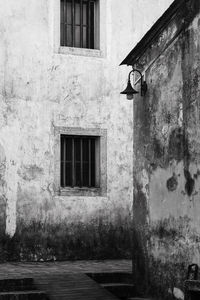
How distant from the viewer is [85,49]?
1556cm

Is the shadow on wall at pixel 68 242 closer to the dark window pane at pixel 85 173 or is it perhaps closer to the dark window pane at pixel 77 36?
the dark window pane at pixel 85 173

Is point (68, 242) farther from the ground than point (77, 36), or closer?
closer

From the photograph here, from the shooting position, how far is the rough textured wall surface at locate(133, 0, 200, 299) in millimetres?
8805

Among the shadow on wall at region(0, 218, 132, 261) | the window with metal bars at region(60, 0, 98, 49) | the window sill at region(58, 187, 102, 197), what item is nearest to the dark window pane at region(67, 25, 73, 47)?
the window with metal bars at region(60, 0, 98, 49)

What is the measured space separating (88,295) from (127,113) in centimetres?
666

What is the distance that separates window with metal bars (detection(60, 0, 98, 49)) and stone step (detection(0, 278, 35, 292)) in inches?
264

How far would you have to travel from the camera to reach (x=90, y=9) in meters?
15.9

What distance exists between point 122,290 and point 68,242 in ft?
14.1

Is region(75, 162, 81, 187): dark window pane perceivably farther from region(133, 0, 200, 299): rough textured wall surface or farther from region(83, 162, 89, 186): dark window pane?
region(133, 0, 200, 299): rough textured wall surface

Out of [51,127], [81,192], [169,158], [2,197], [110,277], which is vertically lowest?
[110,277]

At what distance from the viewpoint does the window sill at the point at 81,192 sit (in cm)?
1515

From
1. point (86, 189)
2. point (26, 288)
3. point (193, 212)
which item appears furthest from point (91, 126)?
point (193, 212)

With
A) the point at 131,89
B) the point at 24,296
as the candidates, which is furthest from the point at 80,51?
the point at 24,296

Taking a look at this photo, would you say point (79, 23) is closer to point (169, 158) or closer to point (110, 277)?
point (110, 277)
